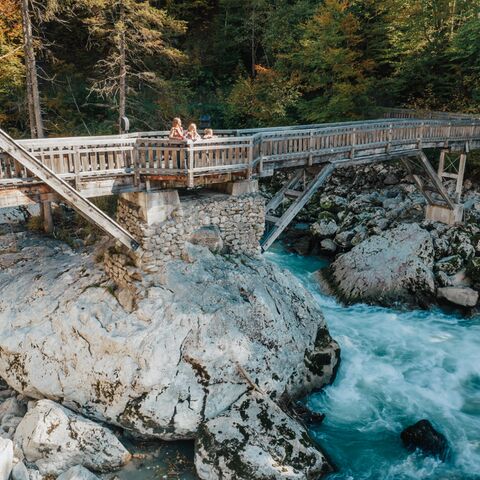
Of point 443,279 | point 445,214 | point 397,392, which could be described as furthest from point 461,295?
point 397,392

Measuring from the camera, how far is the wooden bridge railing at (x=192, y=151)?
32.4 feet

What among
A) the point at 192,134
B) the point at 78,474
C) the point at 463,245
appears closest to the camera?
the point at 78,474

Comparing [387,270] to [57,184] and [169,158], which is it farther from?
[57,184]

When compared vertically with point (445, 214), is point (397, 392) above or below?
below

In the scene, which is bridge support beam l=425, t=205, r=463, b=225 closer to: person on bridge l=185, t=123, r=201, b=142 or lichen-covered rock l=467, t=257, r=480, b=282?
lichen-covered rock l=467, t=257, r=480, b=282

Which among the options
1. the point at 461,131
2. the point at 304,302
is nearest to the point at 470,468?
the point at 304,302

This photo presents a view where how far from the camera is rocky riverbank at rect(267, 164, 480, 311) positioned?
1717cm

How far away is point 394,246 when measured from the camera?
60.0 ft

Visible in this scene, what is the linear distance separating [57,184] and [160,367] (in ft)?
15.8

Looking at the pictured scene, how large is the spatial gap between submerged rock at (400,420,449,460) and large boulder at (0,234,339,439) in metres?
2.59

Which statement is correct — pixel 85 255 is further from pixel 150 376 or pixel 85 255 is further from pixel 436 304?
pixel 436 304

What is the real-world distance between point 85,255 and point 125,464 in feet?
20.6

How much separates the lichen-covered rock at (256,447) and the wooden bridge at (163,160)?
5.02 m

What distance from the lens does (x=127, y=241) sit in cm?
1112
